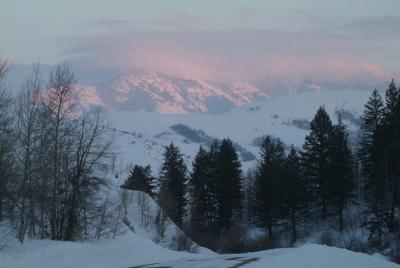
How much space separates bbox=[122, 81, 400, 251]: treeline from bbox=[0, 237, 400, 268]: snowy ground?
23671 millimetres

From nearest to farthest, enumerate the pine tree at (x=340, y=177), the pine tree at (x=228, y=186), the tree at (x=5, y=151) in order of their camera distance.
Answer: the tree at (x=5, y=151) < the pine tree at (x=340, y=177) < the pine tree at (x=228, y=186)

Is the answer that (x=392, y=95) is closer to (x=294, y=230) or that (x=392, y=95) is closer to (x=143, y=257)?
A: (x=294, y=230)

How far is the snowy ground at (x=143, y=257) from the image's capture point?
17.8m

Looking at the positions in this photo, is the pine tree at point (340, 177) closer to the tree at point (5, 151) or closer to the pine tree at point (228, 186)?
the pine tree at point (228, 186)

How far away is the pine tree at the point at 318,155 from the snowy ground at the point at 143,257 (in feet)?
83.7

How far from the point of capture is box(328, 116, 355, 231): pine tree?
55.3m

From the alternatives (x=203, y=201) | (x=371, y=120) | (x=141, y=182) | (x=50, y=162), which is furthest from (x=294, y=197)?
(x=50, y=162)

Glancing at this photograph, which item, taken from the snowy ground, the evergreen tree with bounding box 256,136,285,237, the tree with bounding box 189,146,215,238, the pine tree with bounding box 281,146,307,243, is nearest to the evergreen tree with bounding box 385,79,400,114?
the pine tree with bounding box 281,146,307,243

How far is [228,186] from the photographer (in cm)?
6525

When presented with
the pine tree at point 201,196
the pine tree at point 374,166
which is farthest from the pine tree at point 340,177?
the pine tree at point 201,196

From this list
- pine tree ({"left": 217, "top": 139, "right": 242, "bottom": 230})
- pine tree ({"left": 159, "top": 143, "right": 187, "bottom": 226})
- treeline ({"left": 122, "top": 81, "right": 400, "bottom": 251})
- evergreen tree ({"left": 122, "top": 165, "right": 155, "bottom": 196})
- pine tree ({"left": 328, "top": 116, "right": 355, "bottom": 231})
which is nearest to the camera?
treeline ({"left": 122, "top": 81, "right": 400, "bottom": 251})

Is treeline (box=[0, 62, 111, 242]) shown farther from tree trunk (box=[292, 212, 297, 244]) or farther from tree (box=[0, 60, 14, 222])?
tree trunk (box=[292, 212, 297, 244])

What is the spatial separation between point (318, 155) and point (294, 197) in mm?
4908

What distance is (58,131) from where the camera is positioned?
35250mm
